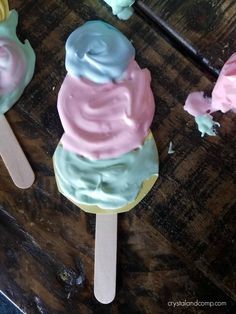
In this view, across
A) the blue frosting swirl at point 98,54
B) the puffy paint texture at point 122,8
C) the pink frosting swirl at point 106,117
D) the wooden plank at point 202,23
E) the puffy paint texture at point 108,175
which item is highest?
the wooden plank at point 202,23

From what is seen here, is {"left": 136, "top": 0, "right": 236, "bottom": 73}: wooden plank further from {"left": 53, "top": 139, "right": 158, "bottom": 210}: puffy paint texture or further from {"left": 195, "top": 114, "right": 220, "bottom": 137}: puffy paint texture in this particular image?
{"left": 53, "top": 139, "right": 158, "bottom": 210}: puffy paint texture

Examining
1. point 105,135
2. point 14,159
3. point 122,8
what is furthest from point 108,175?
point 122,8

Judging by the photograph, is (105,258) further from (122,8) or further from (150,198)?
(122,8)

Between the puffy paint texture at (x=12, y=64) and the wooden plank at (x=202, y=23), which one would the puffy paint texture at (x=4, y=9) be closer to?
the puffy paint texture at (x=12, y=64)

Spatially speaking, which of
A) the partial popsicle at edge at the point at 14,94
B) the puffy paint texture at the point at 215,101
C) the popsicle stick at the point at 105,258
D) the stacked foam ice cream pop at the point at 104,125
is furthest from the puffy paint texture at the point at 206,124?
the partial popsicle at edge at the point at 14,94

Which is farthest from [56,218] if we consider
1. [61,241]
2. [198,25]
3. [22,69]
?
[198,25]

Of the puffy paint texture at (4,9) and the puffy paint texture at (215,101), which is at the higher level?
the puffy paint texture at (215,101)

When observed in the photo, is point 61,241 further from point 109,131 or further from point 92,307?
point 109,131
